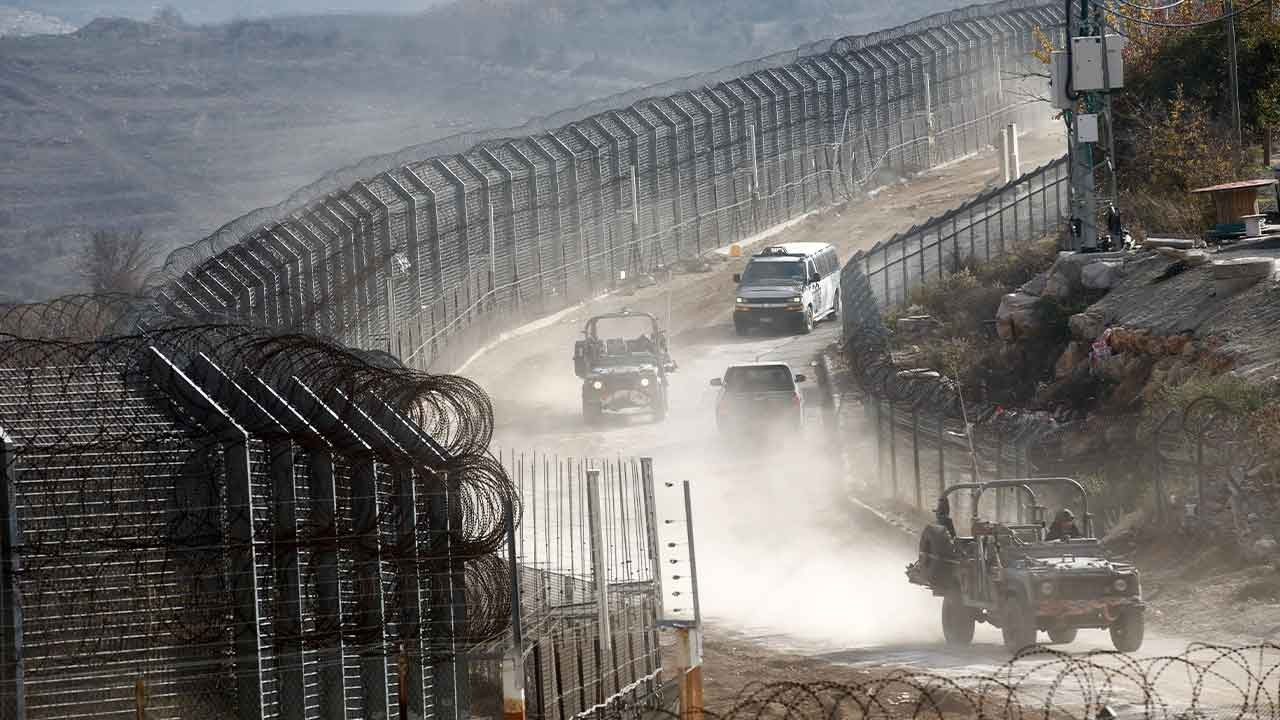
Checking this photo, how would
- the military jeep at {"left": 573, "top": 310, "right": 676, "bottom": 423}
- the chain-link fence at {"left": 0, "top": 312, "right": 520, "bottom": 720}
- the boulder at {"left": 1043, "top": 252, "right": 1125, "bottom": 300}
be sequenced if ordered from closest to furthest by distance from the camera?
the chain-link fence at {"left": 0, "top": 312, "right": 520, "bottom": 720} < the boulder at {"left": 1043, "top": 252, "right": 1125, "bottom": 300} < the military jeep at {"left": 573, "top": 310, "right": 676, "bottom": 423}

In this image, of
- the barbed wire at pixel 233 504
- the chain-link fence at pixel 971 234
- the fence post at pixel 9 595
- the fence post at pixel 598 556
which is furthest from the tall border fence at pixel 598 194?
the fence post at pixel 9 595

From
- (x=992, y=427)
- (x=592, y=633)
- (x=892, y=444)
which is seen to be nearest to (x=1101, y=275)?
(x=992, y=427)

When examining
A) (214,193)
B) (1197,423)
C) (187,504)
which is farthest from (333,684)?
(214,193)

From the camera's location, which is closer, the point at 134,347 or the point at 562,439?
the point at 134,347

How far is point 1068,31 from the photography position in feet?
120

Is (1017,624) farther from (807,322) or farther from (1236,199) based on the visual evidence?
(807,322)

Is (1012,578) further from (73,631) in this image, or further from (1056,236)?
(1056,236)

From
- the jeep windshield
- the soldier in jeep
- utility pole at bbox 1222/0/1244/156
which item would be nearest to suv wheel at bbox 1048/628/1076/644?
the soldier in jeep

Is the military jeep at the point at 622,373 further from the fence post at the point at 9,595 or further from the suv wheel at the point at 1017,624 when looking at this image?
the fence post at the point at 9,595

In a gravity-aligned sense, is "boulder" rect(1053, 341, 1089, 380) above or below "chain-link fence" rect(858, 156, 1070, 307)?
below

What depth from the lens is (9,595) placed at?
40.2 ft

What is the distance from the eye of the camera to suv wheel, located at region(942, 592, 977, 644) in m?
19.8

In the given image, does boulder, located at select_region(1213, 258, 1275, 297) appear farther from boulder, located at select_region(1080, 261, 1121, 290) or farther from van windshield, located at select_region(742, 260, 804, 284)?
van windshield, located at select_region(742, 260, 804, 284)

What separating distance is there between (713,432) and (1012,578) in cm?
2022
